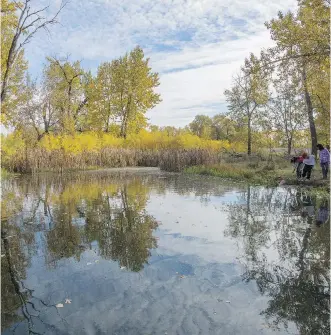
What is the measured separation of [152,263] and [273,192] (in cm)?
952

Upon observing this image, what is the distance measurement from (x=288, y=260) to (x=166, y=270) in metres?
2.22

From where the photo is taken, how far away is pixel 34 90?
31.1 meters

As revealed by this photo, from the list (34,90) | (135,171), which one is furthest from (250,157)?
(34,90)

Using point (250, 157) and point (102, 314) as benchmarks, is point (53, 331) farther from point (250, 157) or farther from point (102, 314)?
point (250, 157)

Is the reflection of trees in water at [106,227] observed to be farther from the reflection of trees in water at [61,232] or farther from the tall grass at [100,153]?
the tall grass at [100,153]

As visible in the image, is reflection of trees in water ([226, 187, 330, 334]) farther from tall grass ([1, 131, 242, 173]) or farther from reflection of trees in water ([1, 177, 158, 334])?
tall grass ([1, 131, 242, 173])

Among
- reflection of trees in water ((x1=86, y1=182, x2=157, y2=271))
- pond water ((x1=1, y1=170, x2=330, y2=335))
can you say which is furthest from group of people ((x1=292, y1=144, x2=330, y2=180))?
reflection of trees in water ((x1=86, y1=182, x2=157, y2=271))

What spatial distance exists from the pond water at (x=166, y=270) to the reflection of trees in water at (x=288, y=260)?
2 centimetres

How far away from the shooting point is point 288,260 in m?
6.11

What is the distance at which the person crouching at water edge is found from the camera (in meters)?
15.0

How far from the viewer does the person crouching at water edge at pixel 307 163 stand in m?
15.0

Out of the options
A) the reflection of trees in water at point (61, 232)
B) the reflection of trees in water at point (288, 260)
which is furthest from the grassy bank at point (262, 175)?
the reflection of trees in water at point (61, 232)

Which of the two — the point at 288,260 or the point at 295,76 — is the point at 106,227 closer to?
the point at 288,260

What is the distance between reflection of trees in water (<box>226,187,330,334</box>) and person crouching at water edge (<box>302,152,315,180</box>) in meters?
4.41
